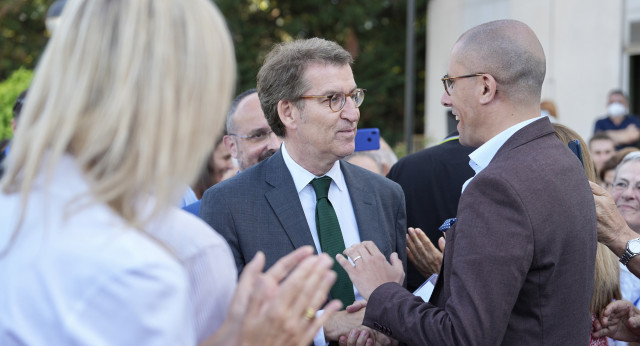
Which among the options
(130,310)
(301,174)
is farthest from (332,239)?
(130,310)

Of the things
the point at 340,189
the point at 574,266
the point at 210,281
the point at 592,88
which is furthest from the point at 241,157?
the point at 592,88

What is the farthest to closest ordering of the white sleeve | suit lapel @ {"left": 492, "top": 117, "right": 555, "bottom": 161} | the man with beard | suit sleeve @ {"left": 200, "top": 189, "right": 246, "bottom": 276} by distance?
the man with beard
suit sleeve @ {"left": 200, "top": 189, "right": 246, "bottom": 276}
suit lapel @ {"left": 492, "top": 117, "right": 555, "bottom": 161}
the white sleeve

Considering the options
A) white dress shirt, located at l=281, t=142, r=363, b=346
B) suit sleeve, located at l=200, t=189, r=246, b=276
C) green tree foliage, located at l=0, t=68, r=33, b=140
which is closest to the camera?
suit sleeve, located at l=200, t=189, r=246, b=276

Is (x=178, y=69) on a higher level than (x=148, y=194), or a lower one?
higher

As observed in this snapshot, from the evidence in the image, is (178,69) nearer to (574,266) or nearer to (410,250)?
(574,266)

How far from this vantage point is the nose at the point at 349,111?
3.08 m

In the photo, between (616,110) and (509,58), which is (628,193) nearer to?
(509,58)

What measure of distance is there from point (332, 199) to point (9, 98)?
24.4 feet

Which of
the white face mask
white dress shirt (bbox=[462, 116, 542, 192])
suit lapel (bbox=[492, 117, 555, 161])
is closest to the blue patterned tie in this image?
white dress shirt (bbox=[462, 116, 542, 192])

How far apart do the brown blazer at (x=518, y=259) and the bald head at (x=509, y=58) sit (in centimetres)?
16

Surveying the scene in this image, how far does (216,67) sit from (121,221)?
1.26 ft

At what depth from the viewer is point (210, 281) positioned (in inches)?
60.1

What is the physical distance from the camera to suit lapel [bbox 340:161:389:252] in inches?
121

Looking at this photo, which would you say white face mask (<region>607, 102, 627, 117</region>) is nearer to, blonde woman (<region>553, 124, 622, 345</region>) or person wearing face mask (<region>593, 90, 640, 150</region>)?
person wearing face mask (<region>593, 90, 640, 150</region>)
